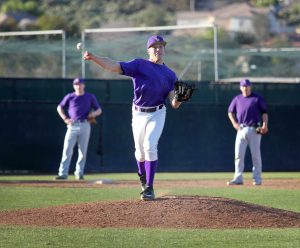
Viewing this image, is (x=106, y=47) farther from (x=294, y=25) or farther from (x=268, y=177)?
(x=294, y=25)

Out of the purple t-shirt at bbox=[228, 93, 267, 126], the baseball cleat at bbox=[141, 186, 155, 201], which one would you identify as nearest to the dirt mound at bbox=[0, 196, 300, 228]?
the baseball cleat at bbox=[141, 186, 155, 201]

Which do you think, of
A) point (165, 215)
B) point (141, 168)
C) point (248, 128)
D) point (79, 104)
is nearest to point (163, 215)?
point (165, 215)

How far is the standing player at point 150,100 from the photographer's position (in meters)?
12.0

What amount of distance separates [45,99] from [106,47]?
3.34 metres

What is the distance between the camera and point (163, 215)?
1099cm

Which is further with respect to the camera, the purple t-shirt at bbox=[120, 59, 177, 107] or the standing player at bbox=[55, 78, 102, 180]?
the standing player at bbox=[55, 78, 102, 180]

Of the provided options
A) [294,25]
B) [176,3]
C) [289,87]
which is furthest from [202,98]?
[176,3]

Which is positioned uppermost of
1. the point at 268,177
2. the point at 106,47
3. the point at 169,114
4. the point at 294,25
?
the point at 294,25

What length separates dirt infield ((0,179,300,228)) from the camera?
1084 cm

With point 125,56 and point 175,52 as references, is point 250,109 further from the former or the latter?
point 175,52

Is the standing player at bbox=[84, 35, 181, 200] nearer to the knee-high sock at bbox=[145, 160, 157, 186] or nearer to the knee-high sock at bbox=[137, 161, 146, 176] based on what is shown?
the knee-high sock at bbox=[145, 160, 157, 186]

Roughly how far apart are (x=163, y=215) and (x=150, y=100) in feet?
5.78

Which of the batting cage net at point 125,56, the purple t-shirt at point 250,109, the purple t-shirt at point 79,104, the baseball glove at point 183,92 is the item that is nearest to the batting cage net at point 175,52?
the batting cage net at point 125,56

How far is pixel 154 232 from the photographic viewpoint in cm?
1012
